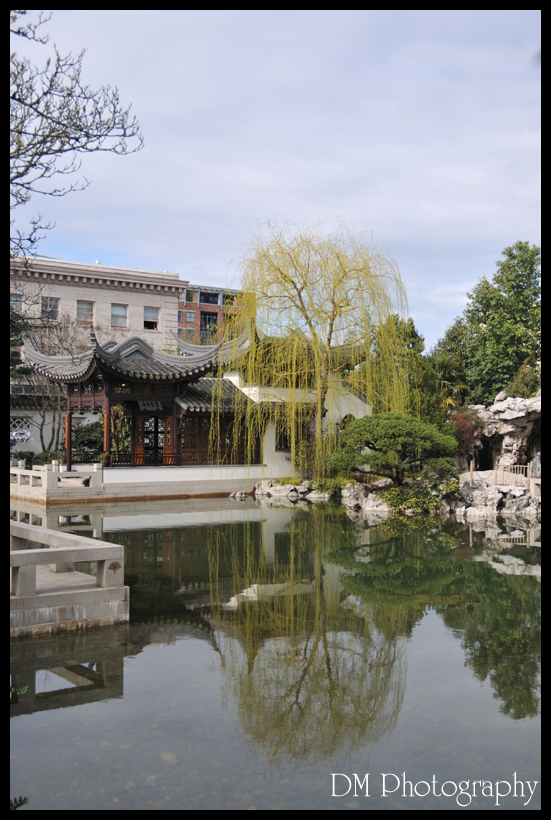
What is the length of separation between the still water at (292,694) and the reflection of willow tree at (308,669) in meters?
0.02

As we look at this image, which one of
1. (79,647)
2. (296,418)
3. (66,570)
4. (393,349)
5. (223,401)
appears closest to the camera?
(79,647)

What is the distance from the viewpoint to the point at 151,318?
27.6 m

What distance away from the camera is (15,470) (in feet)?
49.4

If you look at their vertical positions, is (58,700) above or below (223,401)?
below

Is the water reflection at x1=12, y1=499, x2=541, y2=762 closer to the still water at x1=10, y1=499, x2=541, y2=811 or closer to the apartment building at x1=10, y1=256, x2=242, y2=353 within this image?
the still water at x1=10, y1=499, x2=541, y2=811

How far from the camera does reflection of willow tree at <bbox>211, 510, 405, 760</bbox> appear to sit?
11.0 feet

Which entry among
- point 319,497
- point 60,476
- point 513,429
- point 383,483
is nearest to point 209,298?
point 513,429

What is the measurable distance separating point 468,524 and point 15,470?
10.2 meters

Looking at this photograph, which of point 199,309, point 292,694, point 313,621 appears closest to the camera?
point 292,694

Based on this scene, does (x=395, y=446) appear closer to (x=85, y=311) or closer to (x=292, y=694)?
(x=292, y=694)

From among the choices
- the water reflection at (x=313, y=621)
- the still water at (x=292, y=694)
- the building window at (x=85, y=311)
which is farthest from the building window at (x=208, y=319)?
the still water at (x=292, y=694)

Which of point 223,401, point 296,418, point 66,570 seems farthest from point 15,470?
point 66,570

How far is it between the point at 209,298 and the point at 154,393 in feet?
65.4
